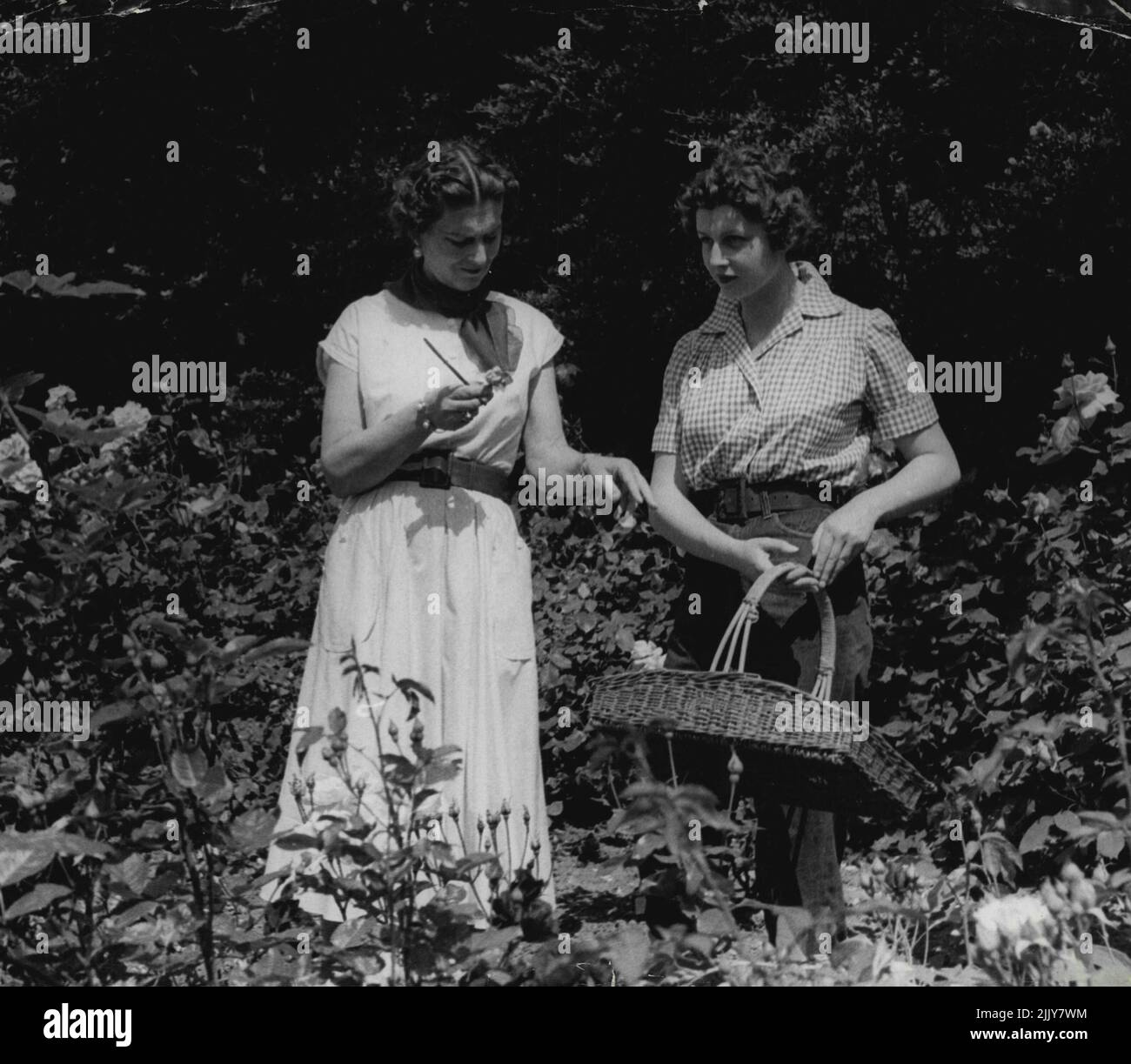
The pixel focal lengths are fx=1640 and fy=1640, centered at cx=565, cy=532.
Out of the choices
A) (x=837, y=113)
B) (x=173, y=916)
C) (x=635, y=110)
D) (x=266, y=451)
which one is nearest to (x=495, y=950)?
(x=173, y=916)

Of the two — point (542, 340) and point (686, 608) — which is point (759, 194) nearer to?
point (542, 340)

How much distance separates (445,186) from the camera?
303 centimetres

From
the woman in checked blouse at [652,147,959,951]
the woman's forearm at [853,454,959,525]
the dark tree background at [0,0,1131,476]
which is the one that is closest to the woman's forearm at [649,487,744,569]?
the woman in checked blouse at [652,147,959,951]

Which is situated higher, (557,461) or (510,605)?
(557,461)

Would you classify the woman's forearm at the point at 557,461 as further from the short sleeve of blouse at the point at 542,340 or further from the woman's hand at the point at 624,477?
the short sleeve of blouse at the point at 542,340

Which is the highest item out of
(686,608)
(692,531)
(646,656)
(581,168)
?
(581,168)

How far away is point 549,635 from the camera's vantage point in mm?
5164

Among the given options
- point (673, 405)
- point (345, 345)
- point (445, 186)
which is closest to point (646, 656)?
point (673, 405)

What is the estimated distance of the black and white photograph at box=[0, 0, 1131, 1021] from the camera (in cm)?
208

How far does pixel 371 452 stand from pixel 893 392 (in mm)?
986

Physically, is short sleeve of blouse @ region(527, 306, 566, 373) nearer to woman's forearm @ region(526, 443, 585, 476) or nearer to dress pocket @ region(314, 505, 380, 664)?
woman's forearm @ region(526, 443, 585, 476)

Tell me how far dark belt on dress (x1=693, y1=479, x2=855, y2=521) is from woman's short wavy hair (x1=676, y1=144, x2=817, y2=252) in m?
0.46
